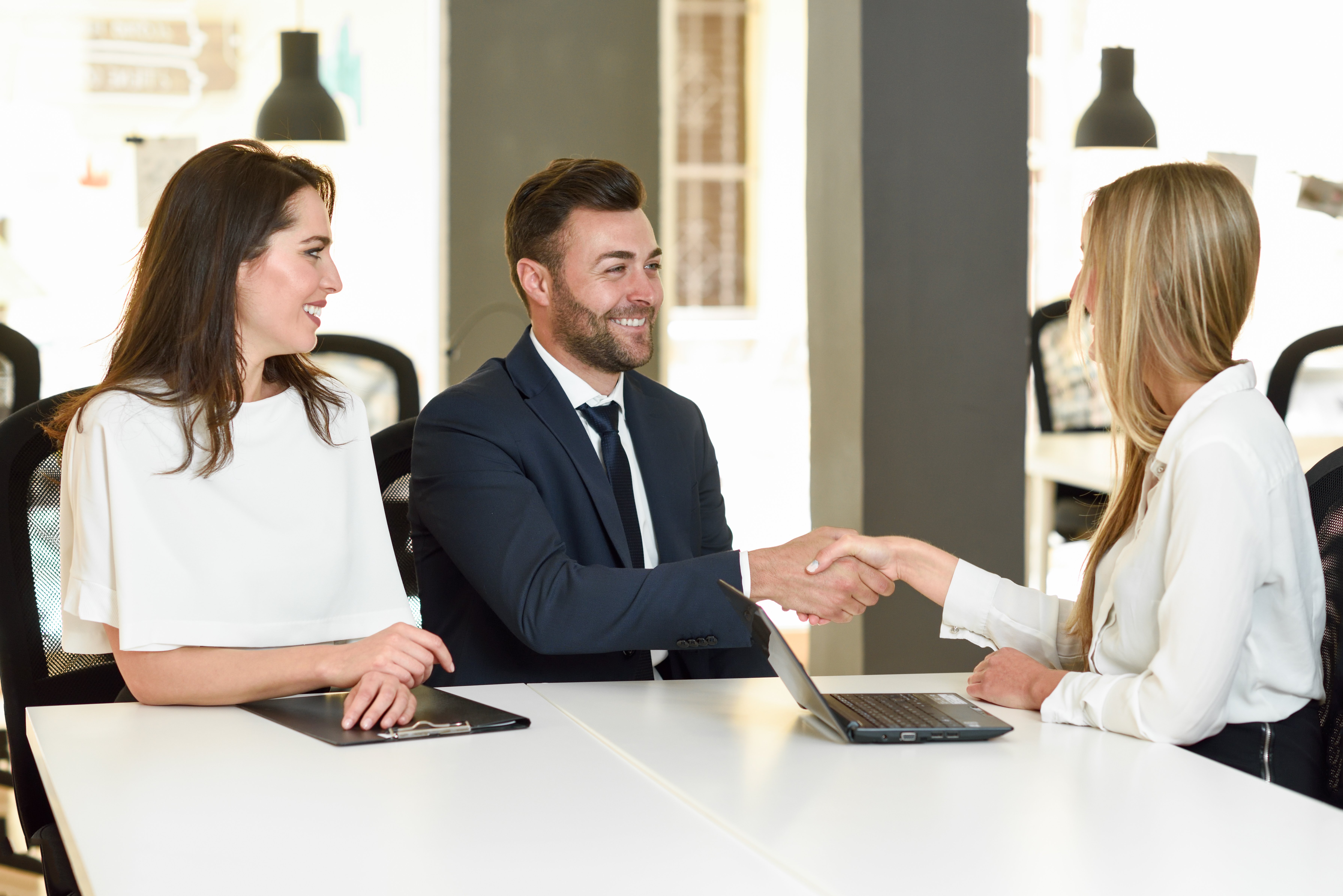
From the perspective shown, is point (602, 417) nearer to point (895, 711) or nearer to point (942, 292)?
point (895, 711)

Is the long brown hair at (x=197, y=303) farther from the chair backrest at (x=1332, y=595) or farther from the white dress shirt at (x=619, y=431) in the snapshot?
the chair backrest at (x=1332, y=595)

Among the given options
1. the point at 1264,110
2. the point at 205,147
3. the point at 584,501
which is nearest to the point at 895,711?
the point at 584,501

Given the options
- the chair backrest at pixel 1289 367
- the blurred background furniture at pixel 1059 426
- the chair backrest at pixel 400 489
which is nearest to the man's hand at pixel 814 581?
the chair backrest at pixel 400 489

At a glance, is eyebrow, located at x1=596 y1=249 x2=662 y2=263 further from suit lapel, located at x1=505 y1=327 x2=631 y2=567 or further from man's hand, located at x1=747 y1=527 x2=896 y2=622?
man's hand, located at x1=747 y1=527 x2=896 y2=622

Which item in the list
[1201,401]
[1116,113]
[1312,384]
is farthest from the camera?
[1116,113]

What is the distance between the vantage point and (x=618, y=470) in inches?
79.0

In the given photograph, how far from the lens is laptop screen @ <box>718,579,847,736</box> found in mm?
1277

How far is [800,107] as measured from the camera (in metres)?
9.10

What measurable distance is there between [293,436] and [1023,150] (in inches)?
71.0

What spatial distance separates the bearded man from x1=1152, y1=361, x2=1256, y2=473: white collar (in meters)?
0.47

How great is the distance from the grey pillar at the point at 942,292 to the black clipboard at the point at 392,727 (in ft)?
4.95

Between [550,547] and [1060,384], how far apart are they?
302 cm

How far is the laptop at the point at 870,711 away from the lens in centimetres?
129

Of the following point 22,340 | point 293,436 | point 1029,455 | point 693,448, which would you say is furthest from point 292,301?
point 1029,455
